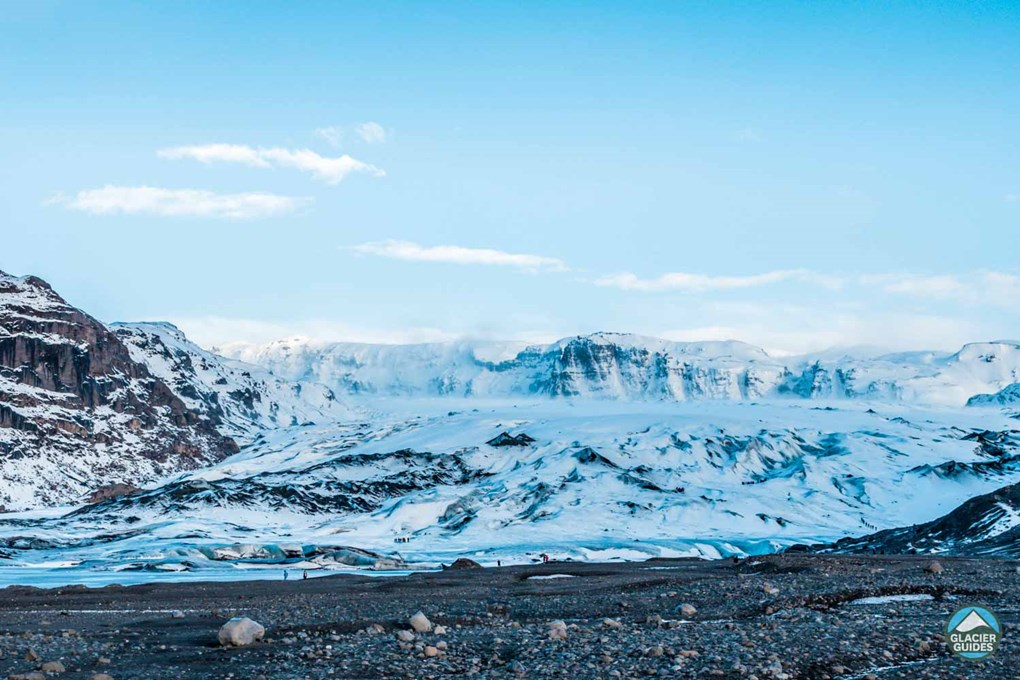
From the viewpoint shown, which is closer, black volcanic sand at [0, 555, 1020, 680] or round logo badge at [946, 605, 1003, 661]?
black volcanic sand at [0, 555, 1020, 680]

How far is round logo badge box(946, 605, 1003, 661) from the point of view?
23.5m

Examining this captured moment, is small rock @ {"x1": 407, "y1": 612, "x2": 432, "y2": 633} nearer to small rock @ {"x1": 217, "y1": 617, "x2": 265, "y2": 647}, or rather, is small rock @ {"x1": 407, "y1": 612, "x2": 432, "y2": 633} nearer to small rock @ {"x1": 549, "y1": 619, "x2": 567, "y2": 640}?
small rock @ {"x1": 549, "y1": 619, "x2": 567, "y2": 640}

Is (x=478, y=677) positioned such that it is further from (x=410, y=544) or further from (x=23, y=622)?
(x=410, y=544)

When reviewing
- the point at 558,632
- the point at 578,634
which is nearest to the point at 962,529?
the point at 578,634

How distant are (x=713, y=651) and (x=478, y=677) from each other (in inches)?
207

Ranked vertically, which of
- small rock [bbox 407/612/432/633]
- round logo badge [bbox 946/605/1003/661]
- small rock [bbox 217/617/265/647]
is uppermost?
round logo badge [bbox 946/605/1003/661]

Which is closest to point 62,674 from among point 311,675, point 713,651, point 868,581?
point 311,675

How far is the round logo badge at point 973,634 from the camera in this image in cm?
2353

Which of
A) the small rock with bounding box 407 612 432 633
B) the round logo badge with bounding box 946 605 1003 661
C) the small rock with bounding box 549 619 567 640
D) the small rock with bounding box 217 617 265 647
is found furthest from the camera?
the small rock with bounding box 407 612 432 633

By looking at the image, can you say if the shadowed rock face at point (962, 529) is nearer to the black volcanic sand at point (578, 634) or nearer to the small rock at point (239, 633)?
the black volcanic sand at point (578, 634)

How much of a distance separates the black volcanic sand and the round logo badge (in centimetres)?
30

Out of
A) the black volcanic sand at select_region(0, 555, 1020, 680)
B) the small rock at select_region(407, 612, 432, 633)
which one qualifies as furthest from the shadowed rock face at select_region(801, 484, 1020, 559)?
the small rock at select_region(407, 612, 432, 633)

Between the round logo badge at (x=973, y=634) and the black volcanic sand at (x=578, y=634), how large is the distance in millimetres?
297

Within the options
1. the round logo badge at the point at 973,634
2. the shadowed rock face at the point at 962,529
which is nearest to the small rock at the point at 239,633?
the round logo badge at the point at 973,634
